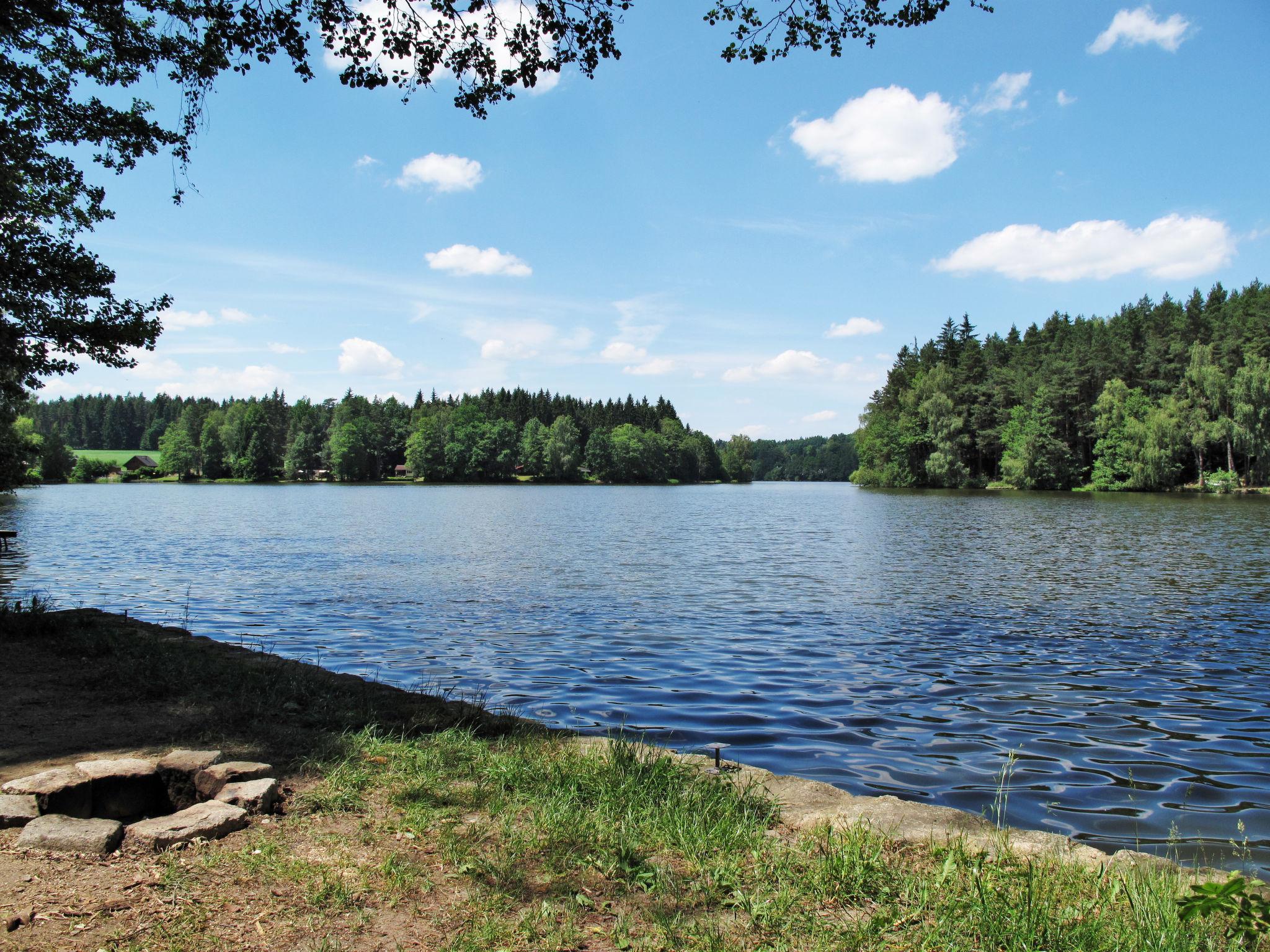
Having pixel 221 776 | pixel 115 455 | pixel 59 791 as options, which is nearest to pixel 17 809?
pixel 59 791

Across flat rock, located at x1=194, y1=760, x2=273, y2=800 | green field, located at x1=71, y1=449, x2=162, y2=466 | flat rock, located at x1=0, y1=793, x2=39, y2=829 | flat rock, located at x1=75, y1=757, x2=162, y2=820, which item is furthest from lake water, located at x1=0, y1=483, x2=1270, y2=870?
green field, located at x1=71, y1=449, x2=162, y2=466

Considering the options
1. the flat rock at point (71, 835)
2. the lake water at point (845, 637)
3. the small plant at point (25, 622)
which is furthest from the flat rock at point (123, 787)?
the small plant at point (25, 622)

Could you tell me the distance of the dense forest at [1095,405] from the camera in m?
83.1

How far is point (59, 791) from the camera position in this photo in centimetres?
549

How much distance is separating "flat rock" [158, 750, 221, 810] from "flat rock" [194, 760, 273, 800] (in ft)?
0.21

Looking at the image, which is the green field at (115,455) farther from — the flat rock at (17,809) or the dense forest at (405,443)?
the flat rock at (17,809)

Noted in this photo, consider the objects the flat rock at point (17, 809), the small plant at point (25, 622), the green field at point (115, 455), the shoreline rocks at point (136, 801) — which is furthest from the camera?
the green field at point (115, 455)

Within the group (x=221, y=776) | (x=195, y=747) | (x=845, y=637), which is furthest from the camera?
(x=845, y=637)

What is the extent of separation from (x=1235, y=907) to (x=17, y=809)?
7109mm

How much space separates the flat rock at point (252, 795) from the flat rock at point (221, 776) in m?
0.10

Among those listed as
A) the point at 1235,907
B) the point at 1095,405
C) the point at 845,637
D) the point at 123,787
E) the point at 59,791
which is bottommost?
the point at 845,637

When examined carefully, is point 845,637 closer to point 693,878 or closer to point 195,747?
point 693,878

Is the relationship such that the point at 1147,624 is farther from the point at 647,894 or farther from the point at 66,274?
the point at 66,274

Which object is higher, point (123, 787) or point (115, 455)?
point (115, 455)
